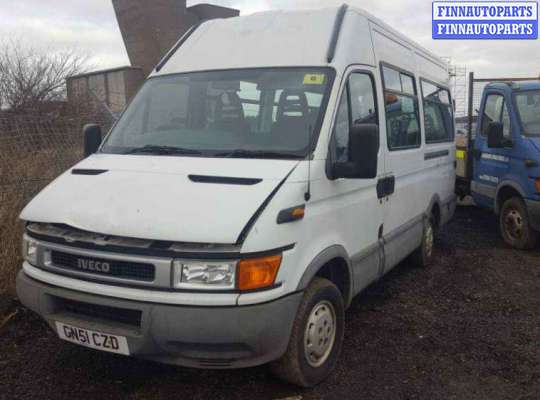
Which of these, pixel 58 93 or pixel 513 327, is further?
pixel 58 93

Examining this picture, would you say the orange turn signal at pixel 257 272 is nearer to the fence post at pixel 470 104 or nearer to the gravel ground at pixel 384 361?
the gravel ground at pixel 384 361

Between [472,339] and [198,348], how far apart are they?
2533mm

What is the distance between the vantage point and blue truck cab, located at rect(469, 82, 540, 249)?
684 centimetres

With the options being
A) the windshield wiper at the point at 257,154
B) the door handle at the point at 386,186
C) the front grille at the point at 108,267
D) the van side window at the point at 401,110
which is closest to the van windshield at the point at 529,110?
the van side window at the point at 401,110

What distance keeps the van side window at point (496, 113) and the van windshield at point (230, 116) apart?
182 inches

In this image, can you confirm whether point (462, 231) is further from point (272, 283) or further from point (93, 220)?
point (93, 220)

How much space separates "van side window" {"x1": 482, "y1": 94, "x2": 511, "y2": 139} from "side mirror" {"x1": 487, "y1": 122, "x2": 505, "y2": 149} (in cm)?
13

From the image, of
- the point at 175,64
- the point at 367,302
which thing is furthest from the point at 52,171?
the point at 367,302

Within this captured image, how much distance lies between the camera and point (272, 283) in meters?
2.94

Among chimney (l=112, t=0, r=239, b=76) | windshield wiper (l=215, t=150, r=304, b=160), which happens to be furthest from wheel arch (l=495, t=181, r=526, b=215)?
chimney (l=112, t=0, r=239, b=76)

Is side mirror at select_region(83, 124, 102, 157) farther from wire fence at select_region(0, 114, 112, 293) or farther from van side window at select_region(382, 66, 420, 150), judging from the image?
van side window at select_region(382, 66, 420, 150)

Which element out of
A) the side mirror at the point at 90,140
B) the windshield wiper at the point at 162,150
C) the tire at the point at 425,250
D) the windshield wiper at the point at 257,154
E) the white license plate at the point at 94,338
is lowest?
the tire at the point at 425,250

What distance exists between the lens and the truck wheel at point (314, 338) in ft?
10.5

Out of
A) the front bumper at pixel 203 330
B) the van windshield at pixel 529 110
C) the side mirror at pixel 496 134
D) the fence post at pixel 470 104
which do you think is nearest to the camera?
the front bumper at pixel 203 330
